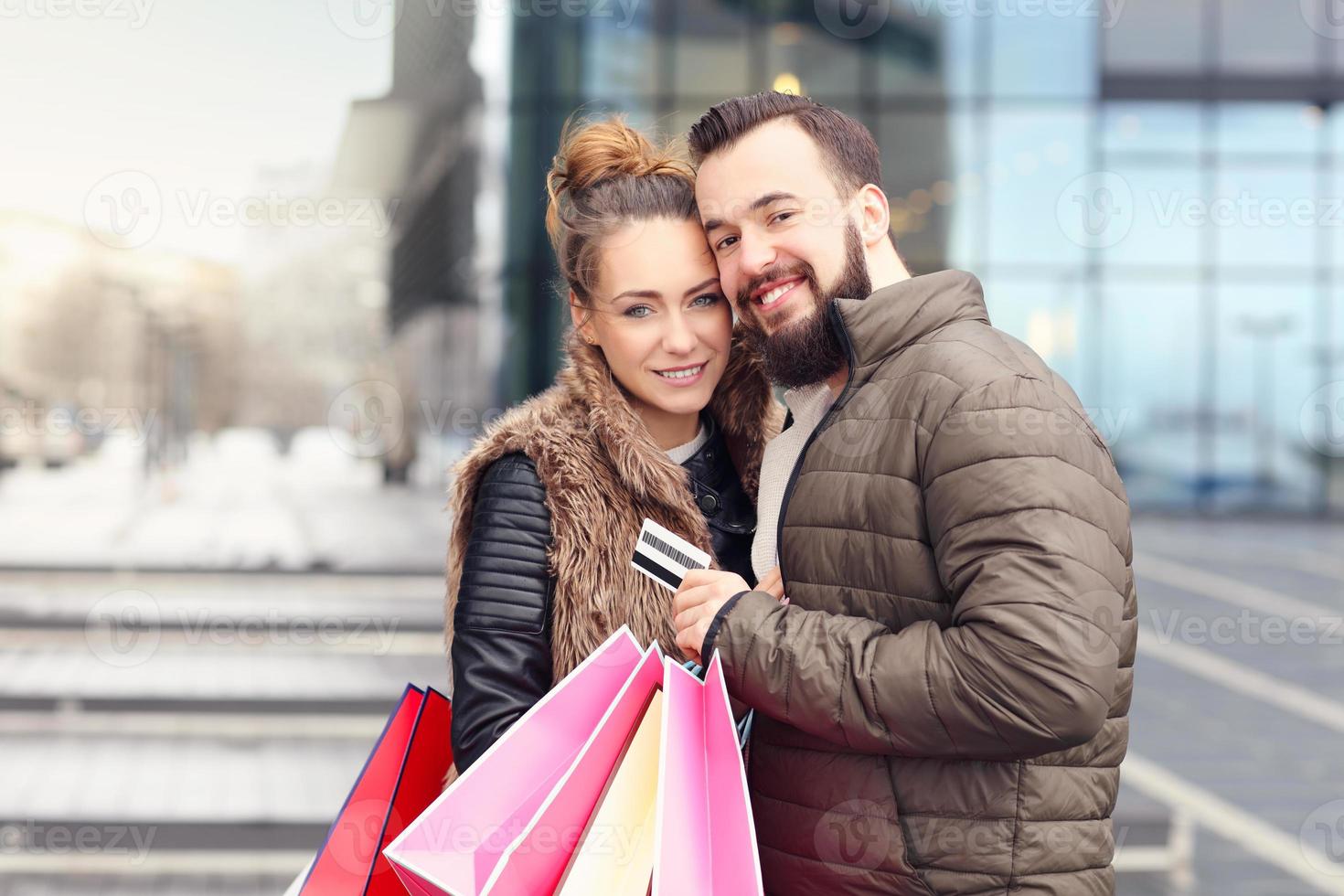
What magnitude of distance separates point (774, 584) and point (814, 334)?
391 millimetres

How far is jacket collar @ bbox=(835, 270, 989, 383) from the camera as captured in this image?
1.70 meters

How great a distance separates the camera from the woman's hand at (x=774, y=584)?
1.74 m

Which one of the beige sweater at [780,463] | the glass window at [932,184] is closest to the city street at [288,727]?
the beige sweater at [780,463]

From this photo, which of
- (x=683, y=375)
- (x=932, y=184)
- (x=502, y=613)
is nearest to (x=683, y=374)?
(x=683, y=375)

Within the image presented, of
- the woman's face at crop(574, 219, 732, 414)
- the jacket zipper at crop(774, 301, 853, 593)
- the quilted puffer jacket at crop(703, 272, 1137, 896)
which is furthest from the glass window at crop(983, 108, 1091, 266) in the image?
the quilted puffer jacket at crop(703, 272, 1137, 896)

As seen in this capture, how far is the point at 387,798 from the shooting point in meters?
A: 1.78

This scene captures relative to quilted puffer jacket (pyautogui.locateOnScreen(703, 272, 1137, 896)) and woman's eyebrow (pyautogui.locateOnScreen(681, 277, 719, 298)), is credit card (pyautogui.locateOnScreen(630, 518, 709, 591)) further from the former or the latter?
woman's eyebrow (pyautogui.locateOnScreen(681, 277, 719, 298))

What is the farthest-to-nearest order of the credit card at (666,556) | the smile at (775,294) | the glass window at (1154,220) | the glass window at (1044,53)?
the glass window at (1154,220) → the glass window at (1044,53) → the smile at (775,294) → the credit card at (666,556)

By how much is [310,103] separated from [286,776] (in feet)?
24.3

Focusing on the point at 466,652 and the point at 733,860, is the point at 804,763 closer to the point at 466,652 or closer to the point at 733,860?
Answer: the point at 733,860

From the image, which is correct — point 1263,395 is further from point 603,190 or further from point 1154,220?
point 603,190

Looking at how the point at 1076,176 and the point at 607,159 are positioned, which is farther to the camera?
the point at 1076,176

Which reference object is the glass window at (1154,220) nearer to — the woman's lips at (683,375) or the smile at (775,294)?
the woman's lips at (683,375)

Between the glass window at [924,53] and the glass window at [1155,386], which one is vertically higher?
the glass window at [924,53]
